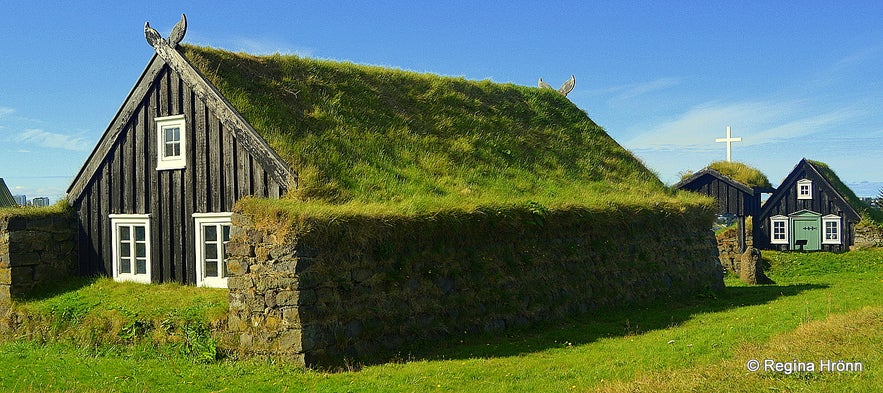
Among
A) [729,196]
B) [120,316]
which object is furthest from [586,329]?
[729,196]

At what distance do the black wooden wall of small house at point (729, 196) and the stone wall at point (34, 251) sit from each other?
93.7 feet

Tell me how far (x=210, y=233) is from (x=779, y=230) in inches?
1219

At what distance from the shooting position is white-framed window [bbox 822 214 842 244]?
118 ft

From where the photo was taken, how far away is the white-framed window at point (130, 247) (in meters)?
16.2

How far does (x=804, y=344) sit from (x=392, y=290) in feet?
22.1

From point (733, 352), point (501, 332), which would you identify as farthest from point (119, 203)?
point (733, 352)

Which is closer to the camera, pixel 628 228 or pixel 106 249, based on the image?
pixel 106 249

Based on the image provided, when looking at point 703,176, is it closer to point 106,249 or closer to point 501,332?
point 501,332

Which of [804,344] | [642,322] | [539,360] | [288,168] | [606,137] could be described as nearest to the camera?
[804,344]

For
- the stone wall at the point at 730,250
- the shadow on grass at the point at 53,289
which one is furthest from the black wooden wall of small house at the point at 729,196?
the shadow on grass at the point at 53,289

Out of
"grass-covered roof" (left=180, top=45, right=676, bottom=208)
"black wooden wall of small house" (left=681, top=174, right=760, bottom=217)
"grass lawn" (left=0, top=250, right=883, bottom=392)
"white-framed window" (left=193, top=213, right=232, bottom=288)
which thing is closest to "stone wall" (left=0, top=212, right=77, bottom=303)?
"grass lawn" (left=0, top=250, right=883, bottom=392)

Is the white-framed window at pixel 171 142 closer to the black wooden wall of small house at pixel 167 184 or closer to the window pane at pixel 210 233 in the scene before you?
the black wooden wall of small house at pixel 167 184

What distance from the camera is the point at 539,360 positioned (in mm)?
12250

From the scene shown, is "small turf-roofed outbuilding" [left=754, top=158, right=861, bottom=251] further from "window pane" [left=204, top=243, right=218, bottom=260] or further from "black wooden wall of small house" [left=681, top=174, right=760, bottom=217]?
"window pane" [left=204, top=243, right=218, bottom=260]
